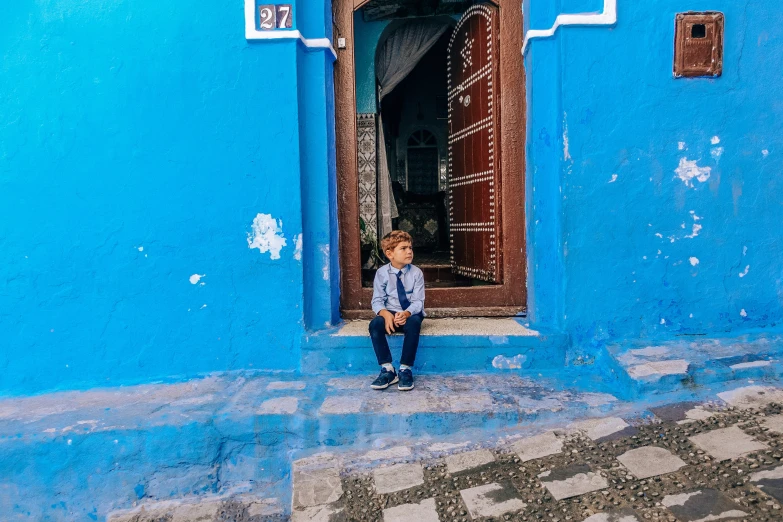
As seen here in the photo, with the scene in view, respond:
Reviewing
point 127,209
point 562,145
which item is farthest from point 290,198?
point 562,145

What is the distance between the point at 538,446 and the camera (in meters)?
2.53

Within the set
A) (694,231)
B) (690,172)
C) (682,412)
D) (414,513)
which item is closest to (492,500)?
(414,513)

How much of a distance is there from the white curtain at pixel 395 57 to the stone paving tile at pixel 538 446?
354 centimetres

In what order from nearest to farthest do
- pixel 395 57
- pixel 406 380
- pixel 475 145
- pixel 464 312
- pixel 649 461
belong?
1. pixel 649 461
2. pixel 406 380
3. pixel 464 312
4. pixel 475 145
5. pixel 395 57

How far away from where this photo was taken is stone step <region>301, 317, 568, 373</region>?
3.44 m

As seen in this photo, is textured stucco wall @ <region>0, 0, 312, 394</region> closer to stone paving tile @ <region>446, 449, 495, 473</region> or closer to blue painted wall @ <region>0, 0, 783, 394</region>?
blue painted wall @ <region>0, 0, 783, 394</region>

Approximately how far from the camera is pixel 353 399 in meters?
3.04

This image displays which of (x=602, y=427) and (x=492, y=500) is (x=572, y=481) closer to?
(x=492, y=500)

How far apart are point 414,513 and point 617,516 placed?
775mm

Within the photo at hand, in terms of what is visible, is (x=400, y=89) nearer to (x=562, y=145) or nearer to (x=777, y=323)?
(x=562, y=145)

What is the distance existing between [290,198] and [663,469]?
8.50 ft

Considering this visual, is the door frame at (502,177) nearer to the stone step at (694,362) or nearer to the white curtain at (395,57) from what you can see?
the stone step at (694,362)

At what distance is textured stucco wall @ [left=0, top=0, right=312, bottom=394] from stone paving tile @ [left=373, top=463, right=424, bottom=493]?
129 centimetres

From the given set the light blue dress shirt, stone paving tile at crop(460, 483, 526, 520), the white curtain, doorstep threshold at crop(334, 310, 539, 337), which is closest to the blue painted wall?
doorstep threshold at crop(334, 310, 539, 337)
